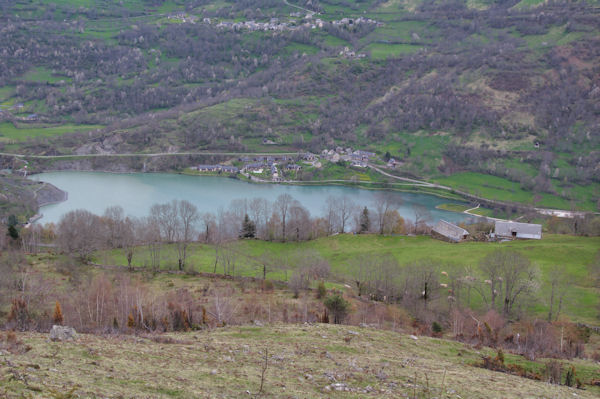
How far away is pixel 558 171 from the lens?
9381 cm

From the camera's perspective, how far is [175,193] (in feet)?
278

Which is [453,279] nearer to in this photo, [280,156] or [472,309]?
[472,309]

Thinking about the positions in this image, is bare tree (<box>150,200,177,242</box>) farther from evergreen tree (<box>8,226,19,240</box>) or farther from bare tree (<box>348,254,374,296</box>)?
bare tree (<box>348,254,374,296</box>)

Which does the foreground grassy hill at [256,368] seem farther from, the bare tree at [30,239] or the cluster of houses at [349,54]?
the cluster of houses at [349,54]

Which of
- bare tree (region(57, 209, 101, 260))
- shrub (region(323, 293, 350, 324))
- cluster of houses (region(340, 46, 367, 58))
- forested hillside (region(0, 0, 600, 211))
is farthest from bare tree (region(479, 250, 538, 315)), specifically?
cluster of houses (region(340, 46, 367, 58))

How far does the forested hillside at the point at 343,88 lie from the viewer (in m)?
104

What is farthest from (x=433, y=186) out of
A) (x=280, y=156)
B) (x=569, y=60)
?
(x=569, y=60)

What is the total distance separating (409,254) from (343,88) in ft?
337

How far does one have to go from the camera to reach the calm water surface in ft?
247

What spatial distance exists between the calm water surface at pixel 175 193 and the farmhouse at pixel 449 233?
19.8 metres

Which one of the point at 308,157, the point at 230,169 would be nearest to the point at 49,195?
the point at 230,169

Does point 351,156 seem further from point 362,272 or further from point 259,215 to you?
point 362,272

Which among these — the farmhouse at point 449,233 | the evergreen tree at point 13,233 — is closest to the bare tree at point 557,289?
the farmhouse at point 449,233

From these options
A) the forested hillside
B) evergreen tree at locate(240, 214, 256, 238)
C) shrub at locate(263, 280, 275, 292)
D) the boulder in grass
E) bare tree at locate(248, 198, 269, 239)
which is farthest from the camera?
the forested hillside
